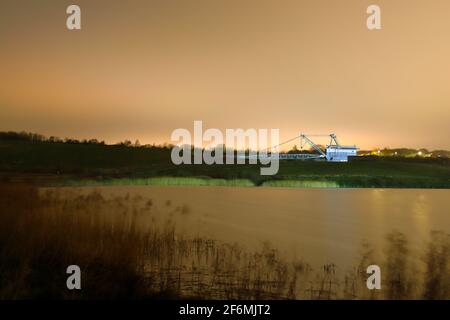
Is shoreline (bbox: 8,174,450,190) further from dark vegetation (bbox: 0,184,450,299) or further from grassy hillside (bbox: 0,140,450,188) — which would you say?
dark vegetation (bbox: 0,184,450,299)

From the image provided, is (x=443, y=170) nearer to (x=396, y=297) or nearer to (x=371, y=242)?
(x=371, y=242)

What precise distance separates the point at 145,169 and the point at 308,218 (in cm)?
3460

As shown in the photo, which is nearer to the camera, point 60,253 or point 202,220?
point 60,253

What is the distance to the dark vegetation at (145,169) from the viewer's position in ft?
161

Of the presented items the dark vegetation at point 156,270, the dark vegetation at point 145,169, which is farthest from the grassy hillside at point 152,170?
the dark vegetation at point 156,270

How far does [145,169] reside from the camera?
5916cm

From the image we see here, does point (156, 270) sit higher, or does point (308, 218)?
point (156, 270)

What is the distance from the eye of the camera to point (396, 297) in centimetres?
1027

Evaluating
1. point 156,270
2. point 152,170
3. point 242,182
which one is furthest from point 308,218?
point 152,170

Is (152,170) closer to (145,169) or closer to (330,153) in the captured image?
(145,169)

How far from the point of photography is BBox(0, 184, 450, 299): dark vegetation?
8945 millimetres
